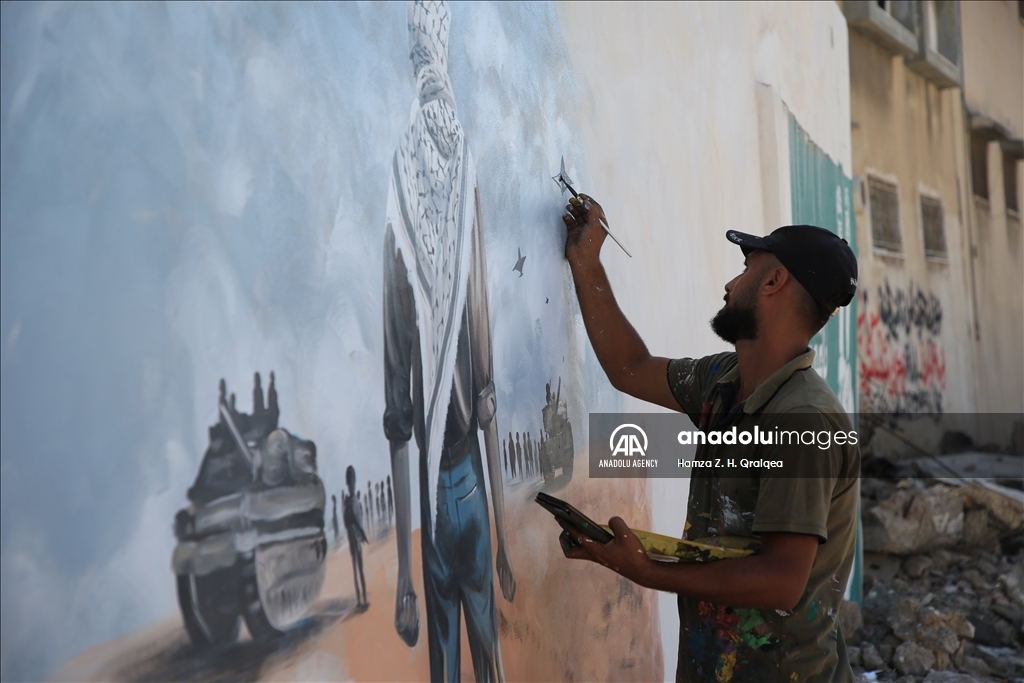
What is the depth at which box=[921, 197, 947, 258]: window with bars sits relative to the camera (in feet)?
34.6

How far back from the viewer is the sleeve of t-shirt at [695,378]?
6.68 feet

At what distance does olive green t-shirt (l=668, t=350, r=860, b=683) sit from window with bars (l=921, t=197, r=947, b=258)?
971 centimetres

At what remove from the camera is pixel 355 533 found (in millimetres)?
1272

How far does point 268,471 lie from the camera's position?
1.12 m

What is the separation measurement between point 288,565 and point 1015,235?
14531mm

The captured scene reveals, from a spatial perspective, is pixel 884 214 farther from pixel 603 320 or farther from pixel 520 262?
pixel 520 262

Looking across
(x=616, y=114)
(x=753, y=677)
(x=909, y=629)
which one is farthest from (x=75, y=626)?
(x=909, y=629)

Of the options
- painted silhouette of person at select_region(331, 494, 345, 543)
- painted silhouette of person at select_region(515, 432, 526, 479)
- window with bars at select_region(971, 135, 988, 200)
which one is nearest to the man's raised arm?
painted silhouette of person at select_region(515, 432, 526, 479)

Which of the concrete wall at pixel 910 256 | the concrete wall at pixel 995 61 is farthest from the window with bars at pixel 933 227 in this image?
the concrete wall at pixel 995 61

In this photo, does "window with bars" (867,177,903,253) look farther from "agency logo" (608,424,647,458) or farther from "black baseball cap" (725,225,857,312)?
"black baseball cap" (725,225,857,312)

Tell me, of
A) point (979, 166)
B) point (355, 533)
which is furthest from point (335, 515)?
point (979, 166)

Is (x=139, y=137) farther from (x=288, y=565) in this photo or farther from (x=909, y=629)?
(x=909, y=629)

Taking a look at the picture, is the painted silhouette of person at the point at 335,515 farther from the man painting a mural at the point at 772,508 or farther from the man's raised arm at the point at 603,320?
the man's raised arm at the point at 603,320

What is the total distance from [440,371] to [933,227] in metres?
10.6
